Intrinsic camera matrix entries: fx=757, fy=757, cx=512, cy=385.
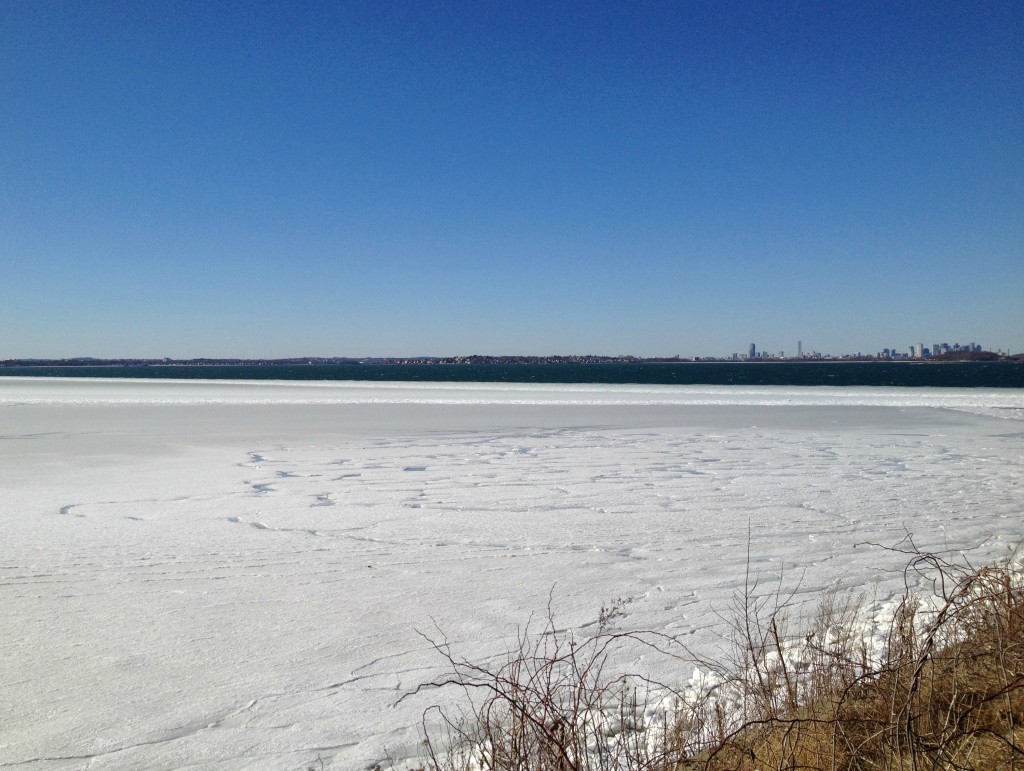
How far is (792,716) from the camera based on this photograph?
9.08 feet

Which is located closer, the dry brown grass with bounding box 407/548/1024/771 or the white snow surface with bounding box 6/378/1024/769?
the dry brown grass with bounding box 407/548/1024/771

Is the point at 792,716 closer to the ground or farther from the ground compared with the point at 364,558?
farther from the ground

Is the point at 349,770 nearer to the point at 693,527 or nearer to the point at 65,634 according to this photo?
the point at 65,634

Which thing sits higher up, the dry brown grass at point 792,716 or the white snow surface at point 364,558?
the dry brown grass at point 792,716

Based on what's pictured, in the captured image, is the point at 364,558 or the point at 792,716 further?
the point at 364,558

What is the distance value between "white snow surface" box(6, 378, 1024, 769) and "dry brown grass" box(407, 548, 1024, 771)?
397 mm

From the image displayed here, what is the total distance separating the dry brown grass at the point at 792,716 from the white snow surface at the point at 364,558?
1.30ft

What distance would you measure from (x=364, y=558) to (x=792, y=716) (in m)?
3.84

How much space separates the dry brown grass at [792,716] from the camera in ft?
7.75

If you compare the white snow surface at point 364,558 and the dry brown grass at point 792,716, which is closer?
the dry brown grass at point 792,716

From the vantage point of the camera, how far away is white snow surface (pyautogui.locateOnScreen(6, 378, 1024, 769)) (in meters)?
3.46

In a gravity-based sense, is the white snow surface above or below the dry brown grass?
below

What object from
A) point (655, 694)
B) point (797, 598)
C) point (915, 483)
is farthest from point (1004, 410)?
point (655, 694)

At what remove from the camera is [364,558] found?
233 inches
